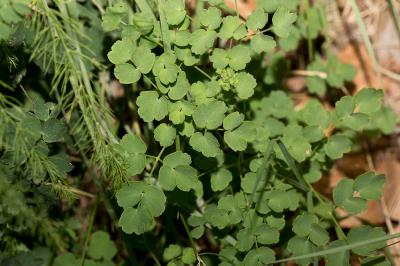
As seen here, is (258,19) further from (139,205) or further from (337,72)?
(337,72)

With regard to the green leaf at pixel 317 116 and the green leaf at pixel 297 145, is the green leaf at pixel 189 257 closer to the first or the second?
the green leaf at pixel 297 145

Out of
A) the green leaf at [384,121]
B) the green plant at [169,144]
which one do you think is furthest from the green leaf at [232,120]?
the green leaf at [384,121]

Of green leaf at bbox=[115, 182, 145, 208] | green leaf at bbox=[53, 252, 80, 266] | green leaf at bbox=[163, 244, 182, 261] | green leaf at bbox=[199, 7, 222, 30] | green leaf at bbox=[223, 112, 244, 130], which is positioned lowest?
green leaf at bbox=[53, 252, 80, 266]

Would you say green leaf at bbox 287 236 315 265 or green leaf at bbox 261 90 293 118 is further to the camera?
green leaf at bbox 261 90 293 118

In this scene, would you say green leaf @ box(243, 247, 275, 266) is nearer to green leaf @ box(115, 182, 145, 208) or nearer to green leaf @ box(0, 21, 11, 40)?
green leaf @ box(115, 182, 145, 208)

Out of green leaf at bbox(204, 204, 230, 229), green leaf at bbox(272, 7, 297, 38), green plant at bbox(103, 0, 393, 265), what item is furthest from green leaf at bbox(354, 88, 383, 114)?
green leaf at bbox(204, 204, 230, 229)

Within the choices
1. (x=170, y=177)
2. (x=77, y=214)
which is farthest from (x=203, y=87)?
(x=77, y=214)

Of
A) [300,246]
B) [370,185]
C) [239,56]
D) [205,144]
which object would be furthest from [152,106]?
[370,185]
